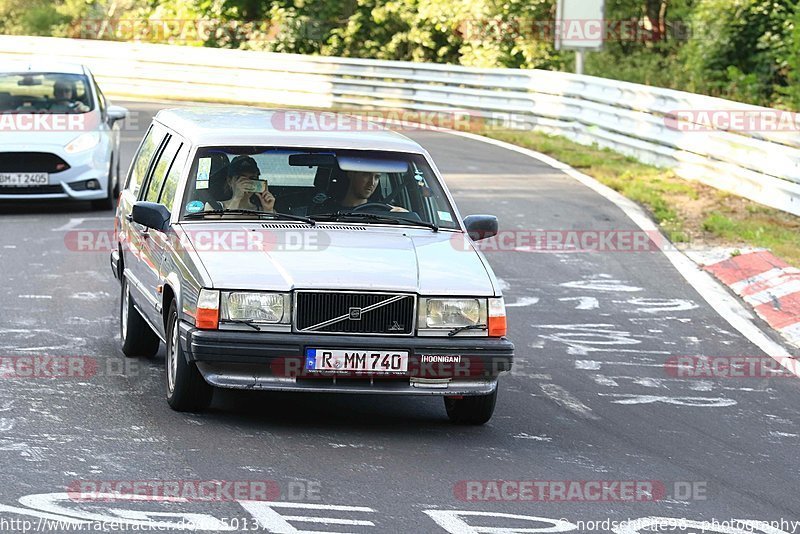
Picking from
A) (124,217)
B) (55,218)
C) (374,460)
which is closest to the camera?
(374,460)

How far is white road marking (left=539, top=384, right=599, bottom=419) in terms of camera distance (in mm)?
8562

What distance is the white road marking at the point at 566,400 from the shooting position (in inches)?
337

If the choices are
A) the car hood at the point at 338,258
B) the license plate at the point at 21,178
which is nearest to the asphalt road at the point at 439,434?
the car hood at the point at 338,258

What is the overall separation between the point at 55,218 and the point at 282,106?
1512cm

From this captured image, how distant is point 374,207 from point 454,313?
4.12ft

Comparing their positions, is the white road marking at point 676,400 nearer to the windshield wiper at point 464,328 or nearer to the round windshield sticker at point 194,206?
the windshield wiper at point 464,328

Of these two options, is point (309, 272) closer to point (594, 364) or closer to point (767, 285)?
point (594, 364)

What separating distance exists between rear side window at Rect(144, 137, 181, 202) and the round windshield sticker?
26.2 inches

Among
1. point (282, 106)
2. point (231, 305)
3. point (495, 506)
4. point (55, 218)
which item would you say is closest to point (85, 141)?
point (55, 218)

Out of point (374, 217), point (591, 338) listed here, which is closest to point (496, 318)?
point (374, 217)

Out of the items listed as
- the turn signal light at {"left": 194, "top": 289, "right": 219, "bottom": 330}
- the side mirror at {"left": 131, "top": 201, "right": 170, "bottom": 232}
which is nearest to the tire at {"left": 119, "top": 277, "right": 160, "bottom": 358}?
the side mirror at {"left": 131, "top": 201, "right": 170, "bottom": 232}

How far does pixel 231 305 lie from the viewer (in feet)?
24.7

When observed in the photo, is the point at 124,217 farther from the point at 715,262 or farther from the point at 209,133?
the point at 715,262

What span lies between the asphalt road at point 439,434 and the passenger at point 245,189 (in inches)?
42.4
